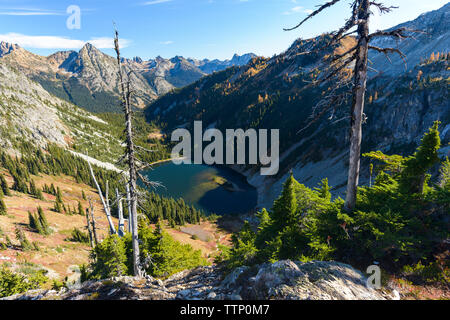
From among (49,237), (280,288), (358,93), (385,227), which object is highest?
(358,93)

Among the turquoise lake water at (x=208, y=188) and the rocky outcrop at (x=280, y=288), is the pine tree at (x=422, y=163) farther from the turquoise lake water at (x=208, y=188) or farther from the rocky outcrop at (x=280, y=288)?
the turquoise lake water at (x=208, y=188)

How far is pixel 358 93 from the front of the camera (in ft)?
29.7

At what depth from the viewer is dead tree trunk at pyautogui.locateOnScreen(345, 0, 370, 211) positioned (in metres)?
8.43

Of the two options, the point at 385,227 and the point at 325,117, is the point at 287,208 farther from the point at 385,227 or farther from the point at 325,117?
the point at 325,117

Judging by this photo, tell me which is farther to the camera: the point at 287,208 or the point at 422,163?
the point at 287,208

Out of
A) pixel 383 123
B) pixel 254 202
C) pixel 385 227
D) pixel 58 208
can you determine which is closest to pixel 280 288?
pixel 385 227

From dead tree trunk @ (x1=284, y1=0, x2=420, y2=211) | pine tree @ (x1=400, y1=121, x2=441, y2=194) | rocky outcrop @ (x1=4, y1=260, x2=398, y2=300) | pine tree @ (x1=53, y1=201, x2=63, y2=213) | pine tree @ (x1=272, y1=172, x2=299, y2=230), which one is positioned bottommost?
pine tree @ (x1=53, y1=201, x2=63, y2=213)

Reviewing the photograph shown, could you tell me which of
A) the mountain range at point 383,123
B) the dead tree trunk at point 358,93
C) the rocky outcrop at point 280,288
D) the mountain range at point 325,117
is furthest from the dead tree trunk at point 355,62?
the mountain range at point 383,123

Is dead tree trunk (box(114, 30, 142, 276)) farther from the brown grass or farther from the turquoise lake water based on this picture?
the turquoise lake water

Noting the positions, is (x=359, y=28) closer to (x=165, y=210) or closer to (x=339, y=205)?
(x=339, y=205)

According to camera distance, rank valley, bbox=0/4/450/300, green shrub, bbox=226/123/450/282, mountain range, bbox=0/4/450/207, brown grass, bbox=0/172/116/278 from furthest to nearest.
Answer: mountain range, bbox=0/4/450/207
brown grass, bbox=0/172/116/278
valley, bbox=0/4/450/300
green shrub, bbox=226/123/450/282

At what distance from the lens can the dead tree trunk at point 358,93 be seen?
843cm

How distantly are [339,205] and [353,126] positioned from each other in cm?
396

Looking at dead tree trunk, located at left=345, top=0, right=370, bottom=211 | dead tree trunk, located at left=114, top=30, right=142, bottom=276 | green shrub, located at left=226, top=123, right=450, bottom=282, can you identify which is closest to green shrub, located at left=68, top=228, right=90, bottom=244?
dead tree trunk, located at left=114, top=30, right=142, bottom=276
